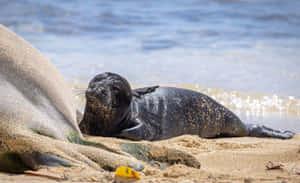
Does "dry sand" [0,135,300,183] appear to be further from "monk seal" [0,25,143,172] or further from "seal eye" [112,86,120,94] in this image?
"seal eye" [112,86,120,94]

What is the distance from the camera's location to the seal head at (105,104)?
119 inches

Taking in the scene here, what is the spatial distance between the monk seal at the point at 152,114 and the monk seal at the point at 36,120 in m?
0.81

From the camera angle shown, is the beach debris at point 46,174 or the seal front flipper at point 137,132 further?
the seal front flipper at point 137,132

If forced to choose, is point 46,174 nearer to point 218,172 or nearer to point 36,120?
point 36,120

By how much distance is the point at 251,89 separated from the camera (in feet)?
26.9

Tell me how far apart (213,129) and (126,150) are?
2194mm

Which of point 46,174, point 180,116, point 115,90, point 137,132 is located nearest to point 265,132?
point 180,116

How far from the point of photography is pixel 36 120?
5.61ft

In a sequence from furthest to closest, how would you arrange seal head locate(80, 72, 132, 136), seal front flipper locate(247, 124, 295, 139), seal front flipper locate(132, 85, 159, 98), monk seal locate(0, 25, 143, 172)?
seal front flipper locate(247, 124, 295, 139) < seal front flipper locate(132, 85, 159, 98) < seal head locate(80, 72, 132, 136) < monk seal locate(0, 25, 143, 172)

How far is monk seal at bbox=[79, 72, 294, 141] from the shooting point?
3066 mm

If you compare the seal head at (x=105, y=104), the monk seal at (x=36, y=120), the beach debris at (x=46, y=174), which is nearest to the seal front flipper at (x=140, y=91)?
the seal head at (x=105, y=104)

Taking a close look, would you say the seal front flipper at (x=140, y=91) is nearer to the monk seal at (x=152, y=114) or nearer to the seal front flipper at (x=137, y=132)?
the monk seal at (x=152, y=114)

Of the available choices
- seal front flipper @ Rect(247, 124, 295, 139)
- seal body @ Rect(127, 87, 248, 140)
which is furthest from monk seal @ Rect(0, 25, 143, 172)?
seal front flipper @ Rect(247, 124, 295, 139)

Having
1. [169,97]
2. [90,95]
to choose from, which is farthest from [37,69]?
[169,97]
